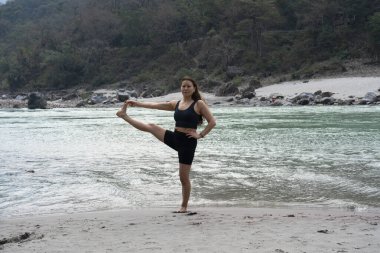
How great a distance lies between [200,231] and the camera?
4.87 m

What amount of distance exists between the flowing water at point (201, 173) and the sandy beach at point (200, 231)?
72cm

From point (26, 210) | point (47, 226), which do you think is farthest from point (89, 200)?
point (47, 226)

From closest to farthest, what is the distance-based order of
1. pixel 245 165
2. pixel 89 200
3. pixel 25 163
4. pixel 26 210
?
pixel 26 210, pixel 89 200, pixel 245 165, pixel 25 163

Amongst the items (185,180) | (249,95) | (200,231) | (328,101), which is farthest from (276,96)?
(200,231)

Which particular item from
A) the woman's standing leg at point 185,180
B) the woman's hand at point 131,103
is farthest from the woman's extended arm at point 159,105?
the woman's standing leg at point 185,180

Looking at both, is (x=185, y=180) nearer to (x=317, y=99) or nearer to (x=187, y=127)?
(x=187, y=127)

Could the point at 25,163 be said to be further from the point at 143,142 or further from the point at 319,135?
the point at 319,135

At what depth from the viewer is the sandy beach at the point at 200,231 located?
13.9 feet

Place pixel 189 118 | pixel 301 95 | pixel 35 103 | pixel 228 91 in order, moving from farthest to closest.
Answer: pixel 228 91
pixel 35 103
pixel 301 95
pixel 189 118

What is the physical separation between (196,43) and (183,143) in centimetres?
7479

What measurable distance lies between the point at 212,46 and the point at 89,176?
66214 millimetres

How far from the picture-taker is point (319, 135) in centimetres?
1583

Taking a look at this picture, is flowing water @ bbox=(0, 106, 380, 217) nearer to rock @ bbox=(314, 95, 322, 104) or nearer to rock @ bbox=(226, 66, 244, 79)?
rock @ bbox=(314, 95, 322, 104)

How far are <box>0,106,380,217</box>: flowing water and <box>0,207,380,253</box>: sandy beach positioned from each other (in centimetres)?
72
